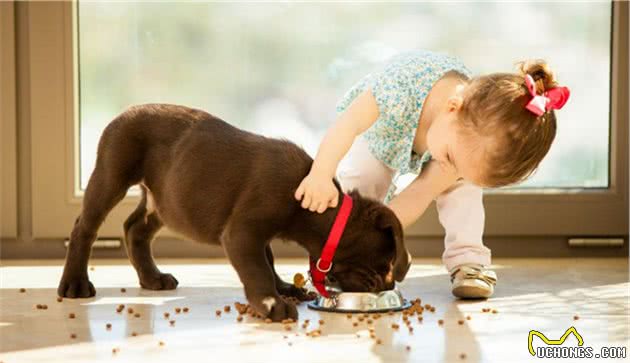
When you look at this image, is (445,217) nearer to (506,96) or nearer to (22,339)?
(506,96)

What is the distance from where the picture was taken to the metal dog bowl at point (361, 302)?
2.64 meters

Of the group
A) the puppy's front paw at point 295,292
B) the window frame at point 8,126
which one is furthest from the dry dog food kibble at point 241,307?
the window frame at point 8,126

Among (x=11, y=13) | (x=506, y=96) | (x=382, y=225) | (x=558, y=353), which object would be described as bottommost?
(x=558, y=353)

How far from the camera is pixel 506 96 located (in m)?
2.53

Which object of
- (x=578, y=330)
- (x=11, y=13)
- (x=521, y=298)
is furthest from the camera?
(x=11, y=13)

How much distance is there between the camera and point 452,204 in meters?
3.17

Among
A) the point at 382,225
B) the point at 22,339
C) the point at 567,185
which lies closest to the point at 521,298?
the point at 382,225

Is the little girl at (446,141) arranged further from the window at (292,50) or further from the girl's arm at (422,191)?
the window at (292,50)

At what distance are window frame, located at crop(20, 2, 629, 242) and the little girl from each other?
29.5 inches

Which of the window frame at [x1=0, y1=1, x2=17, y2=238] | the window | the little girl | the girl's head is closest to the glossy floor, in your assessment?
the little girl

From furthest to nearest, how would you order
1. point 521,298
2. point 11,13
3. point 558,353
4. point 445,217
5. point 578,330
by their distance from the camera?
point 11,13 < point 445,217 < point 521,298 < point 578,330 < point 558,353

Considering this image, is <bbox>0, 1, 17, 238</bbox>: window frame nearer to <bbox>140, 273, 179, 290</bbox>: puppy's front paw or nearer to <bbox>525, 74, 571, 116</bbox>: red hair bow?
<bbox>140, 273, 179, 290</bbox>: puppy's front paw

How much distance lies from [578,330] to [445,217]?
0.84 m

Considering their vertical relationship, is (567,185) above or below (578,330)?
above
